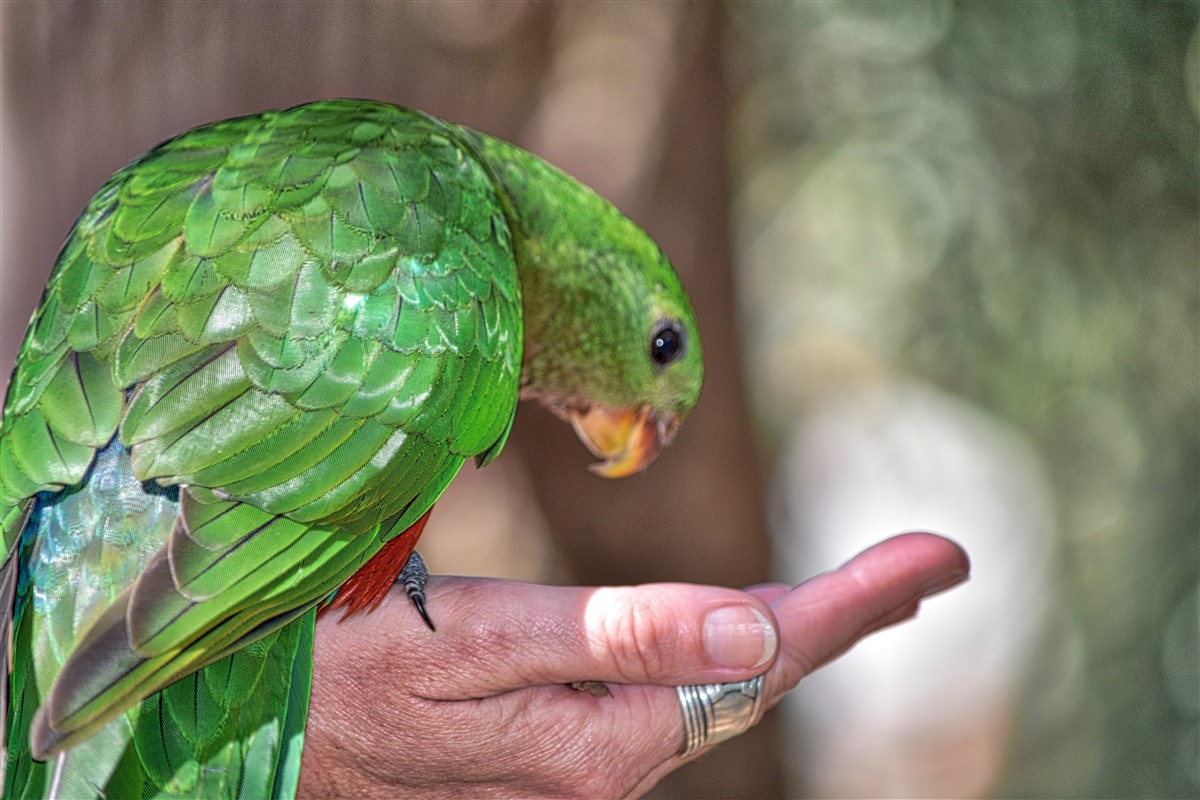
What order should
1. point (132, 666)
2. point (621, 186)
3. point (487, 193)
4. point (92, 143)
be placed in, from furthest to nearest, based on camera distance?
point (621, 186) → point (92, 143) → point (487, 193) → point (132, 666)

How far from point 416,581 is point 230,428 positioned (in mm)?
576

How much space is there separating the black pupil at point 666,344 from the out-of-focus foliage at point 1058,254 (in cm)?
95

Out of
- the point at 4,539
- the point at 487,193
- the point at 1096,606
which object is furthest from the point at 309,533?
the point at 1096,606

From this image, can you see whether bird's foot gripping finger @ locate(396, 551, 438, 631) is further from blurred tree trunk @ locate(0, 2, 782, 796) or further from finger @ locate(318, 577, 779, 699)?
blurred tree trunk @ locate(0, 2, 782, 796)

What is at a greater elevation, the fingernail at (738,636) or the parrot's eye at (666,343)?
the parrot's eye at (666,343)

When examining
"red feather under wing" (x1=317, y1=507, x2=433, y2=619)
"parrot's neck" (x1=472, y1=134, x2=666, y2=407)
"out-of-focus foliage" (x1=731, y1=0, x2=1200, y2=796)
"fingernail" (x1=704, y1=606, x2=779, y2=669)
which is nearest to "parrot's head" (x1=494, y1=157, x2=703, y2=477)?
"parrot's neck" (x1=472, y1=134, x2=666, y2=407)

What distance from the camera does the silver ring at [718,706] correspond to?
2057 millimetres

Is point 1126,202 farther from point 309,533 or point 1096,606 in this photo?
point 309,533

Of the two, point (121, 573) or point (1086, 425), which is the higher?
point (121, 573)

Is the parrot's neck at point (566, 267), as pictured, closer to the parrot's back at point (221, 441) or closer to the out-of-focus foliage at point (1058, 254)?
the parrot's back at point (221, 441)

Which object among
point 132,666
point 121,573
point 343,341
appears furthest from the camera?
point 343,341

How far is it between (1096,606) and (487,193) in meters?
2.19

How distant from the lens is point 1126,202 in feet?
10.7

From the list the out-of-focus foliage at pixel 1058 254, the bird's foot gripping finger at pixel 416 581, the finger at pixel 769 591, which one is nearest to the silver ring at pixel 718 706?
the finger at pixel 769 591
